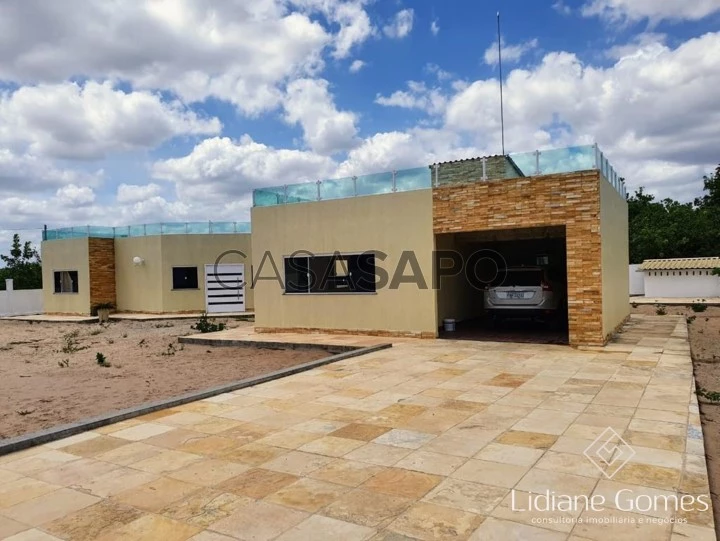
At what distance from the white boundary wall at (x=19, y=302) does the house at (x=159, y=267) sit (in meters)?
4.51

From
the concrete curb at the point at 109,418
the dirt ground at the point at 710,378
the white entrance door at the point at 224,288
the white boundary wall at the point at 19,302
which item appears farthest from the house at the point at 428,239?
A: the white boundary wall at the point at 19,302

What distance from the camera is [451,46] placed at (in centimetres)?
1111

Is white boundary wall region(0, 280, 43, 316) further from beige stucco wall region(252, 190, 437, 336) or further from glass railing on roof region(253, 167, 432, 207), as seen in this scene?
glass railing on roof region(253, 167, 432, 207)

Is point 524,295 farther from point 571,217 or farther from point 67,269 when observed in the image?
point 67,269

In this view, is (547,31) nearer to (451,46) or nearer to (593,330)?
(451,46)

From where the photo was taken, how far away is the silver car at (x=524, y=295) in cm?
1091

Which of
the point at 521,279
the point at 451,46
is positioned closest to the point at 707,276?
the point at 521,279

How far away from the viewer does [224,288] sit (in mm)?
21469

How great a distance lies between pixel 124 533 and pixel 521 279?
9.38 meters

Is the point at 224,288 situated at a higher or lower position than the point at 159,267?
lower

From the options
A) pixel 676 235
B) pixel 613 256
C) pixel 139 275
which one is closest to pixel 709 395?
pixel 613 256

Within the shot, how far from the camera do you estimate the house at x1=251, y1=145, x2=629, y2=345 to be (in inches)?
363

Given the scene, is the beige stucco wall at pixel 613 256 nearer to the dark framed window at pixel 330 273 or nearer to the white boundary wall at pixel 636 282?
the dark framed window at pixel 330 273

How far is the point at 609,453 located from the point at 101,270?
21820 millimetres
